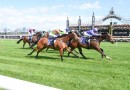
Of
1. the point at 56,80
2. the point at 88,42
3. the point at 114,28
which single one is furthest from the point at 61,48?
the point at 114,28

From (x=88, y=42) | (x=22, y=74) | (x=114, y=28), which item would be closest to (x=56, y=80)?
(x=22, y=74)

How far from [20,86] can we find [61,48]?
13.0 m

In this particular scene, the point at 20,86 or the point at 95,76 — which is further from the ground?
the point at 20,86

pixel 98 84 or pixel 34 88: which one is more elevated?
pixel 34 88

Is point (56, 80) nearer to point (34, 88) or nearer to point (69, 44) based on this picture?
point (34, 88)

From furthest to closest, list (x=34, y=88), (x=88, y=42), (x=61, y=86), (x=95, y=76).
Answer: (x=88, y=42) → (x=95, y=76) → (x=61, y=86) → (x=34, y=88)

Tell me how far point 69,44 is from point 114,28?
174ft

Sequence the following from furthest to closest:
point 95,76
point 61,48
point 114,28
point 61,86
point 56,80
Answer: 1. point 114,28
2. point 61,48
3. point 95,76
4. point 56,80
5. point 61,86

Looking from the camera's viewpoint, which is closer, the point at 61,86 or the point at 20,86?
the point at 20,86

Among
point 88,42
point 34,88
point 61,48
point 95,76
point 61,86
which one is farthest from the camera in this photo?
point 88,42

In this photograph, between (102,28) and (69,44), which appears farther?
(102,28)

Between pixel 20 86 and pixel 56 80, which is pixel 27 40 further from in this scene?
pixel 20 86

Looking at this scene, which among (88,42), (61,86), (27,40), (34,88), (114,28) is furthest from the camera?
(114,28)

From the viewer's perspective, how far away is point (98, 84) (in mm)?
8867
